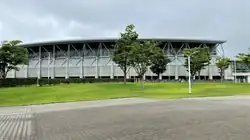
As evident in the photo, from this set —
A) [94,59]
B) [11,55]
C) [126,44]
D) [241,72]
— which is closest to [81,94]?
[126,44]

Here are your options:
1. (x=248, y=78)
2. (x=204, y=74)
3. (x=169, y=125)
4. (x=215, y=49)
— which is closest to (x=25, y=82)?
(x=169, y=125)

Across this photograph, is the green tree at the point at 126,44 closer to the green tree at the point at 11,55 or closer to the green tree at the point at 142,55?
the green tree at the point at 142,55

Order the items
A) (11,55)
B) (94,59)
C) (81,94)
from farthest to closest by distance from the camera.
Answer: (94,59), (11,55), (81,94)

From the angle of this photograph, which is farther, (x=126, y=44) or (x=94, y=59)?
(x=94, y=59)

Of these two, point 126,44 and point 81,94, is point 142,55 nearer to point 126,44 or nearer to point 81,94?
point 126,44

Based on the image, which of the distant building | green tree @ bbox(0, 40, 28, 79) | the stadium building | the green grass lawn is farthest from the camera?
the distant building

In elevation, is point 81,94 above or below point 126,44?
below

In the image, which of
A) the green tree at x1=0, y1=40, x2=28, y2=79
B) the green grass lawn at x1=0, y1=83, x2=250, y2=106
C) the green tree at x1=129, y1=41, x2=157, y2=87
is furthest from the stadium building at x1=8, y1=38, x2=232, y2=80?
the green grass lawn at x1=0, y1=83, x2=250, y2=106

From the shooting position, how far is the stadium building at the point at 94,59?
8525cm

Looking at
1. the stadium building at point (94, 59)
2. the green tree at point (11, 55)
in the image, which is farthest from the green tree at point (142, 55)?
the stadium building at point (94, 59)

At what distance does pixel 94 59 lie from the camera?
87.2 m

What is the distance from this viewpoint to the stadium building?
3356 inches

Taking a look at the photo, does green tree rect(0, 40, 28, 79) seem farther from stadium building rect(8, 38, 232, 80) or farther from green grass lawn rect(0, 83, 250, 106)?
stadium building rect(8, 38, 232, 80)

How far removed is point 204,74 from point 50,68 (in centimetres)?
4669
